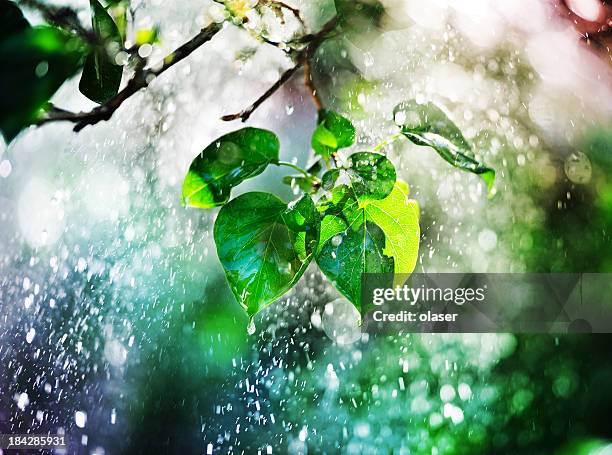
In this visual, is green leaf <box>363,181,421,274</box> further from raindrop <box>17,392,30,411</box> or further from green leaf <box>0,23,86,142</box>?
raindrop <box>17,392,30,411</box>

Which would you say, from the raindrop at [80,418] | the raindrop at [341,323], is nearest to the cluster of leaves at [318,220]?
the raindrop at [341,323]

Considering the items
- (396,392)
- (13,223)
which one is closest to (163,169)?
(13,223)

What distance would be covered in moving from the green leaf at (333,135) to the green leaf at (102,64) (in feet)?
0.23

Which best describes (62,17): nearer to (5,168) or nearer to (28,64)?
(28,64)

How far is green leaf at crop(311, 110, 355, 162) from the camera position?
0.19 metres

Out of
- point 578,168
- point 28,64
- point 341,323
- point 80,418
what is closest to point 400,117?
point 28,64

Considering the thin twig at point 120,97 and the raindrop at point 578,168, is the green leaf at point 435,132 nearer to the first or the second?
the thin twig at point 120,97

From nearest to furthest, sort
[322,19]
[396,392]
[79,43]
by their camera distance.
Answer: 1. [79,43]
2. [322,19]
3. [396,392]

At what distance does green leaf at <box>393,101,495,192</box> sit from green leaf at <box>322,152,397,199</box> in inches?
0.4

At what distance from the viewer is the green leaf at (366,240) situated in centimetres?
16

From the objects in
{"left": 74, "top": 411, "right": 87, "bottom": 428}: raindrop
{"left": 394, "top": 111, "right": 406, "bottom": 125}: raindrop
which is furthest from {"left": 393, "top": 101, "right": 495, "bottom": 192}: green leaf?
{"left": 74, "top": 411, "right": 87, "bottom": 428}: raindrop

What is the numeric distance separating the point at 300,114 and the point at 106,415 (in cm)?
60

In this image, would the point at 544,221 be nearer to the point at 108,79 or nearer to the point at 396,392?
the point at 396,392

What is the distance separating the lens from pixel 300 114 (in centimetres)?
68
